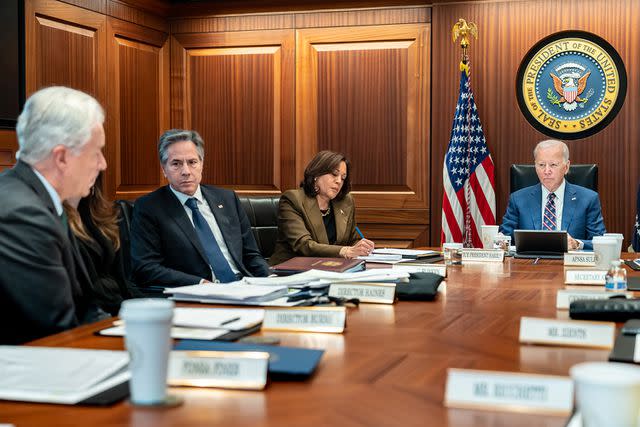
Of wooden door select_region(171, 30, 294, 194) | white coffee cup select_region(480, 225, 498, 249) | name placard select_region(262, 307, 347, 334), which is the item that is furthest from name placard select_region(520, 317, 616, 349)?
wooden door select_region(171, 30, 294, 194)

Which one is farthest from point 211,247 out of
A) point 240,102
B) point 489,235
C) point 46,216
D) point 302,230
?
point 240,102

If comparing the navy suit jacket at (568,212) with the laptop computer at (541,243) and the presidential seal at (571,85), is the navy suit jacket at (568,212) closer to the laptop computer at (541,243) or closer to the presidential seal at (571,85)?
the laptop computer at (541,243)

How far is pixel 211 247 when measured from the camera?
3.36 meters

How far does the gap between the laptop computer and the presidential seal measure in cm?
230

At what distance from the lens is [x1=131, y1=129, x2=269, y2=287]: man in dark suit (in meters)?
3.22

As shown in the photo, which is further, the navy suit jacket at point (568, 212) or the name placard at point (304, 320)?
the navy suit jacket at point (568, 212)

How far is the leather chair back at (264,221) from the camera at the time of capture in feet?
14.1

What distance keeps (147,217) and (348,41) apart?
3.33 m

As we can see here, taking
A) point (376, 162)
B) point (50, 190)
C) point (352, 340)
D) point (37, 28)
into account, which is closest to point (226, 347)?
point (352, 340)

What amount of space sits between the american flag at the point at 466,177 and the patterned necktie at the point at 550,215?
1.18m

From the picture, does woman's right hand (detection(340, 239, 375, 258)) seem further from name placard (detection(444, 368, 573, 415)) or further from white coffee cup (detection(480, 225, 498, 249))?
name placard (detection(444, 368, 573, 415))

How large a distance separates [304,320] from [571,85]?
182 inches

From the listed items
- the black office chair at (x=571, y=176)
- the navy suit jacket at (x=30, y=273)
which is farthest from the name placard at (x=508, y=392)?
the black office chair at (x=571, y=176)

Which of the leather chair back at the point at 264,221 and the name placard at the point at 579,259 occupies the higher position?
the leather chair back at the point at 264,221
